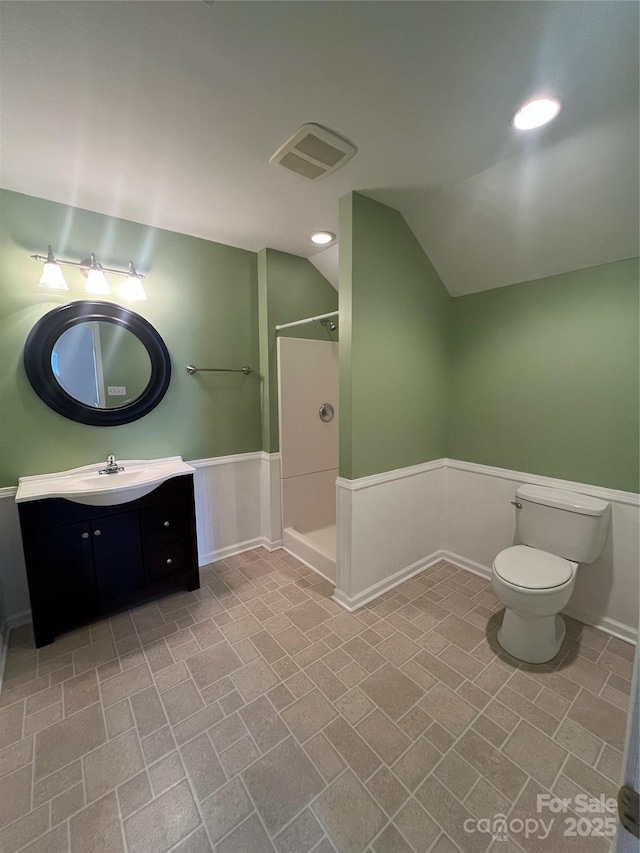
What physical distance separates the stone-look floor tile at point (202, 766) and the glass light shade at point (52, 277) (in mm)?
2275

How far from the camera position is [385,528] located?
2.27 m

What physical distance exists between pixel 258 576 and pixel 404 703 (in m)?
1.29

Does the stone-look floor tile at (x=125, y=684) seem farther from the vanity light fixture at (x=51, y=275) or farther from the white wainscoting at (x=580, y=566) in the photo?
the white wainscoting at (x=580, y=566)

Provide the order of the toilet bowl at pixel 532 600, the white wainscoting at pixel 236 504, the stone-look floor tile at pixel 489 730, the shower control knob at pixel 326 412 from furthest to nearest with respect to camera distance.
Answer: the shower control knob at pixel 326 412, the white wainscoting at pixel 236 504, the toilet bowl at pixel 532 600, the stone-look floor tile at pixel 489 730

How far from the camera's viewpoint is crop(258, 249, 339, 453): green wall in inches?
106

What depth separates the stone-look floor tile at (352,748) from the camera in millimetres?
1256

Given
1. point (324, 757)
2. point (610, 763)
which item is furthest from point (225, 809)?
point (610, 763)

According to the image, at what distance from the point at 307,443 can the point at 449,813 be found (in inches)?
87.5

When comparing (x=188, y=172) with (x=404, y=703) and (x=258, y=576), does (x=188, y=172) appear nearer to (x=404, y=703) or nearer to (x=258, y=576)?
(x=258, y=576)

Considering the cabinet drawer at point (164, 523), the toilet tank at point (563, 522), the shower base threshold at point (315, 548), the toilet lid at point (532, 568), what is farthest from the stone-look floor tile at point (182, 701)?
the toilet tank at point (563, 522)

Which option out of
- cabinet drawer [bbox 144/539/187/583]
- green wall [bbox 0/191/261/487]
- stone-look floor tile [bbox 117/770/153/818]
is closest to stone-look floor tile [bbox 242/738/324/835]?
stone-look floor tile [bbox 117/770/153/818]

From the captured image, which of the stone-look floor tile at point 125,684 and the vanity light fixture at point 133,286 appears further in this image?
the vanity light fixture at point 133,286

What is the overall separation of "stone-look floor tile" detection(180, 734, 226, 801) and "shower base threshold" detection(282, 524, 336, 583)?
1.20 metres

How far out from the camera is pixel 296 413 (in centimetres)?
285
